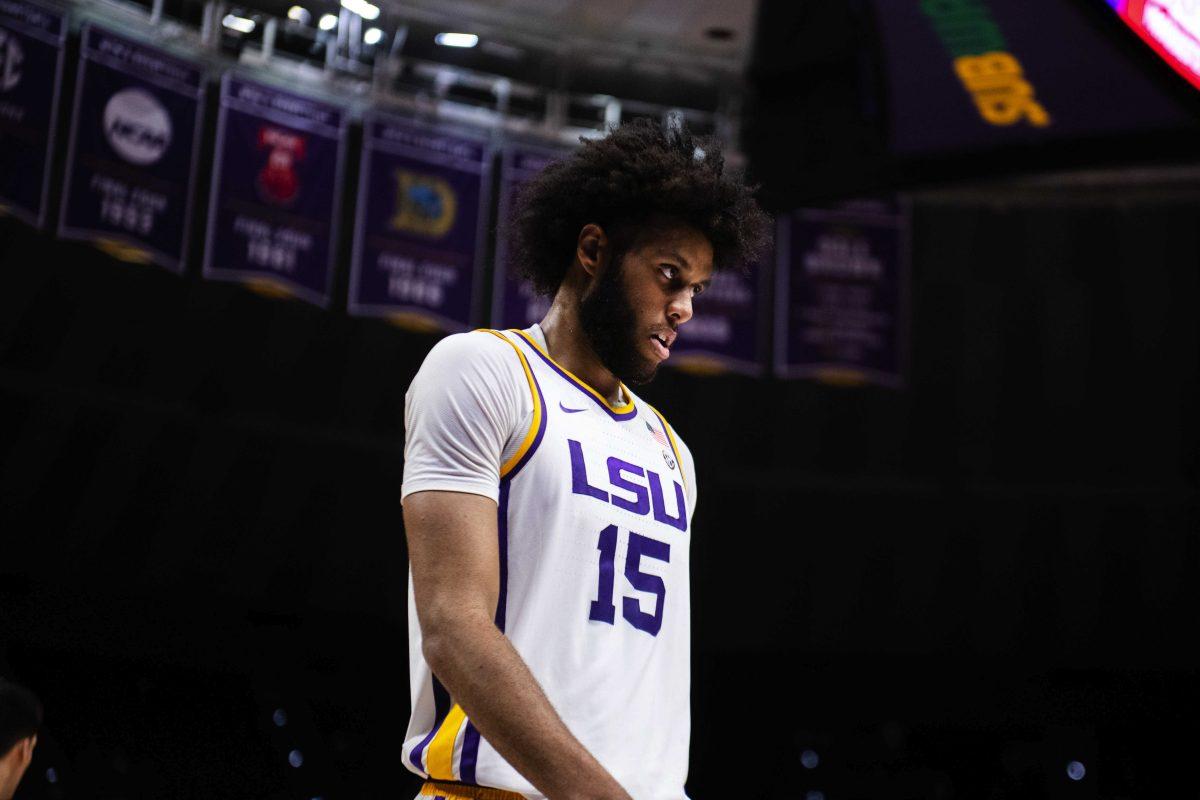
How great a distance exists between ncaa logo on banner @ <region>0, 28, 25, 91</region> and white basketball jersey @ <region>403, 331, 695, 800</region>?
30.6ft

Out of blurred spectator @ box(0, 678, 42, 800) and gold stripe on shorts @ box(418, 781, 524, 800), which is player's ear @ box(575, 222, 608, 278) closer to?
gold stripe on shorts @ box(418, 781, 524, 800)

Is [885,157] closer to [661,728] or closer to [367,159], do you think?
[661,728]

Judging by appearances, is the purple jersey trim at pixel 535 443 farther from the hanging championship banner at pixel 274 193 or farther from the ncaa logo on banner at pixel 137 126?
the ncaa logo on banner at pixel 137 126

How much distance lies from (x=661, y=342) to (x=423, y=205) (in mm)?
10258

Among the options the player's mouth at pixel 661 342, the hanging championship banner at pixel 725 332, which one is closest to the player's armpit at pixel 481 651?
the player's mouth at pixel 661 342

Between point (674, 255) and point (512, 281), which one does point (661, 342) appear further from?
point (512, 281)

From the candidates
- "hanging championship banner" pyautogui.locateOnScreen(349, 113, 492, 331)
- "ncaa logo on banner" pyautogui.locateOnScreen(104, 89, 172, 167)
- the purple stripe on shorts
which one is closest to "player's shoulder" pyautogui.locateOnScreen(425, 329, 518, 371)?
the purple stripe on shorts

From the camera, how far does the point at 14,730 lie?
→ 4484mm

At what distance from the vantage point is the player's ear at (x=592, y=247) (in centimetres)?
259

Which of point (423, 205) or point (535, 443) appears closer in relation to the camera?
point (535, 443)

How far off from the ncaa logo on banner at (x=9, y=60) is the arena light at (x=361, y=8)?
9.73 ft

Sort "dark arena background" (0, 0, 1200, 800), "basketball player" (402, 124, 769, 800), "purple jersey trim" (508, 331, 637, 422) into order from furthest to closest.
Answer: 1. "dark arena background" (0, 0, 1200, 800)
2. "purple jersey trim" (508, 331, 637, 422)
3. "basketball player" (402, 124, 769, 800)

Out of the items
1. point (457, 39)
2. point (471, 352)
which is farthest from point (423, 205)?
point (471, 352)

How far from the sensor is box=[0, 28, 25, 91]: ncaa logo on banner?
A: 407 inches
